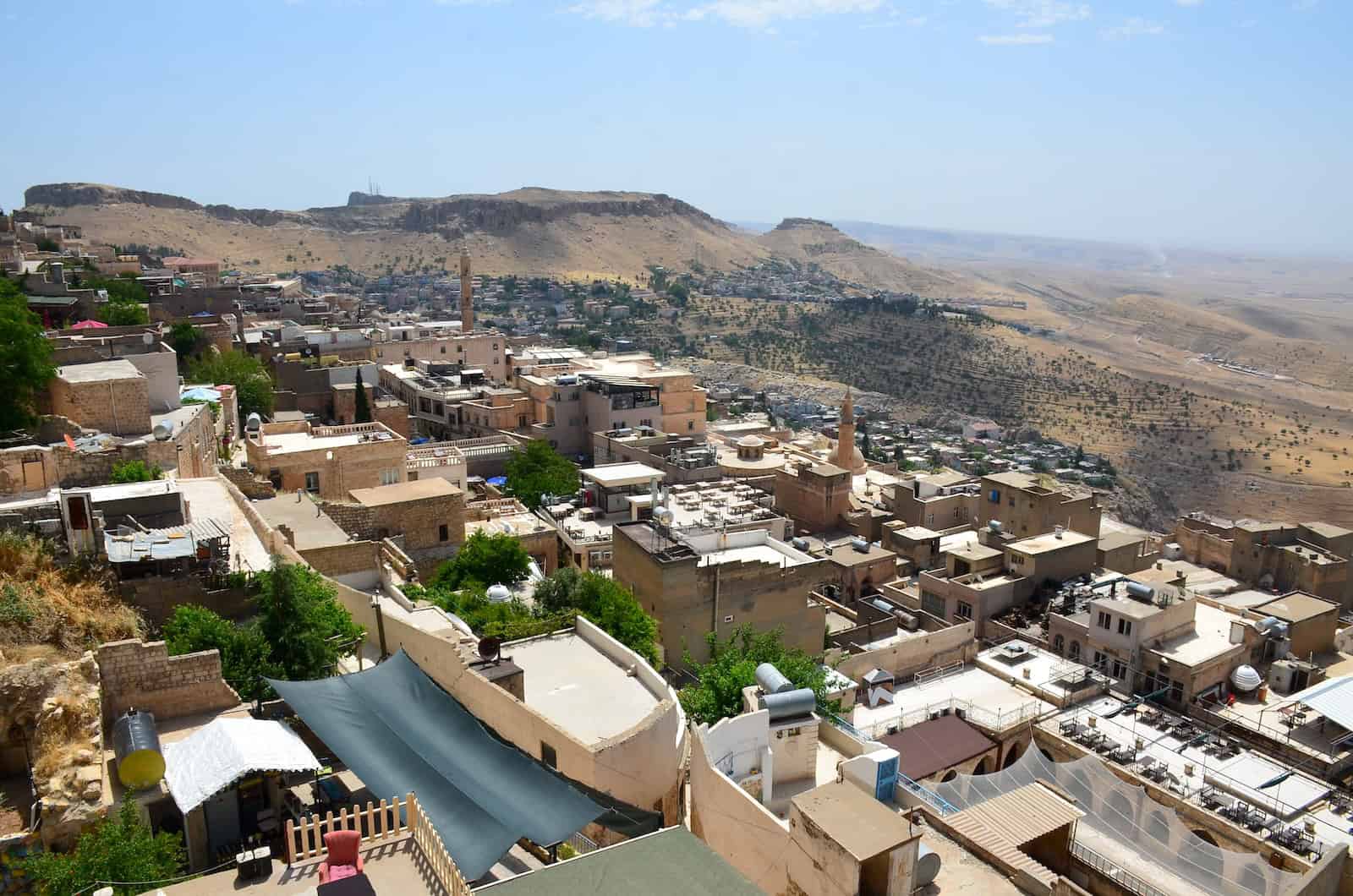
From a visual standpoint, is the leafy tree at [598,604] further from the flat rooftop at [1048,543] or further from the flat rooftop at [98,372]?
the flat rooftop at [1048,543]

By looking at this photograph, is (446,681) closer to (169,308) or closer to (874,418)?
(169,308)

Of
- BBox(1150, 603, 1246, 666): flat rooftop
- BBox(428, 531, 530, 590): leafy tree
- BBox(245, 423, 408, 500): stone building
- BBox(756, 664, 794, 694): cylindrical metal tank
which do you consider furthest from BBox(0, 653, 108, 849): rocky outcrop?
BBox(1150, 603, 1246, 666): flat rooftop

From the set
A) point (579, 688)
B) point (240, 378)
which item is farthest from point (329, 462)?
point (579, 688)

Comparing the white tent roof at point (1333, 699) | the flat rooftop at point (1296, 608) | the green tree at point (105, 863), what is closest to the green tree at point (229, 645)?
the green tree at point (105, 863)

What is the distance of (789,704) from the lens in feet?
43.3

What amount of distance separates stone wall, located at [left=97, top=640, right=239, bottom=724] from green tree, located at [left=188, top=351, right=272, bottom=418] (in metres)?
21.0

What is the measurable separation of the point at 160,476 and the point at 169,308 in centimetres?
2255

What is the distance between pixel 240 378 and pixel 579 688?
22232 mm

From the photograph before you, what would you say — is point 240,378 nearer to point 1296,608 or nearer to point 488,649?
point 488,649

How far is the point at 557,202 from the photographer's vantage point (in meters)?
181

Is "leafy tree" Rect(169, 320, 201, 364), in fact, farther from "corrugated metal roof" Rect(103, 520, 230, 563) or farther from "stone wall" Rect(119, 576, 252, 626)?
"stone wall" Rect(119, 576, 252, 626)

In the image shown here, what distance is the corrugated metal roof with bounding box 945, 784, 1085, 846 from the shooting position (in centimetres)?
1153

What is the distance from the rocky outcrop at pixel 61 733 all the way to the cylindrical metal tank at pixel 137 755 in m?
0.19

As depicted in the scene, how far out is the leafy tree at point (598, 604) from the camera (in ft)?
62.2
